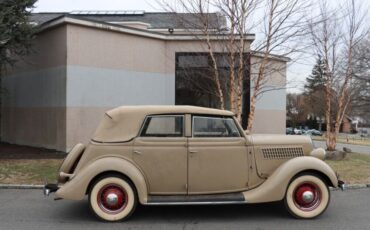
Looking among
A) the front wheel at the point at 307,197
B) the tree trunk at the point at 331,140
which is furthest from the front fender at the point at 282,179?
the tree trunk at the point at 331,140

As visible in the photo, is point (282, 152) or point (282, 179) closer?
point (282, 179)

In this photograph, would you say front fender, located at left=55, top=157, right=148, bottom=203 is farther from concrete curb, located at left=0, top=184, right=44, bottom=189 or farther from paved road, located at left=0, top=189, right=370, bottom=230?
concrete curb, located at left=0, top=184, right=44, bottom=189

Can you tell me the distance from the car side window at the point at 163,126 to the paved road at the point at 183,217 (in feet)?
4.37

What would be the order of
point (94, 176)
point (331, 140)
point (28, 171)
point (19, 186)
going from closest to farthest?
point (94, 176)
point (19, 186)
point (28, 171)
point (331, 140)

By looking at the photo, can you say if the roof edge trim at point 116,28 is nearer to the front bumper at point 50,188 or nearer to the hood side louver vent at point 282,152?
the hood side louver vent at point 282,152

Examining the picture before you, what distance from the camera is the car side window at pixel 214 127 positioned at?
23.7 feet

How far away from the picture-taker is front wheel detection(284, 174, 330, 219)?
7.04m

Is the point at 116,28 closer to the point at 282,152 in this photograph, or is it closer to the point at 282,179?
the point at 282,152

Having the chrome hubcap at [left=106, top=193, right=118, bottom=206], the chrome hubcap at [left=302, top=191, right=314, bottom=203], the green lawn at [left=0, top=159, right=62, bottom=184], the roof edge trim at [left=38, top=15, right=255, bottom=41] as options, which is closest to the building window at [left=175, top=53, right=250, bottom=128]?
the roof edge trim at [left=38, top=15, right=255, bottom=41]

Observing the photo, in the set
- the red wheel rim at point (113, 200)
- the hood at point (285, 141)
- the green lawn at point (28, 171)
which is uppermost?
the hood at point (285, 141)

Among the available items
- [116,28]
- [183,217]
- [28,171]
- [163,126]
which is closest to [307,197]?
[183,217]

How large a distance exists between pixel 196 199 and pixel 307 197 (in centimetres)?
177

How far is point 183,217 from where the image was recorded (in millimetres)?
7117

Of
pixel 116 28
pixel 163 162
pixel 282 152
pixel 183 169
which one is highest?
pixel 116 28
